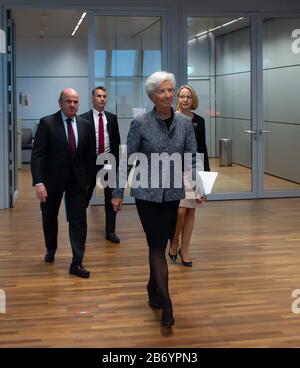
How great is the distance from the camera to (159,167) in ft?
12.3

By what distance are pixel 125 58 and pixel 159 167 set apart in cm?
559

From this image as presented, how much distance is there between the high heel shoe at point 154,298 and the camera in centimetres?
417

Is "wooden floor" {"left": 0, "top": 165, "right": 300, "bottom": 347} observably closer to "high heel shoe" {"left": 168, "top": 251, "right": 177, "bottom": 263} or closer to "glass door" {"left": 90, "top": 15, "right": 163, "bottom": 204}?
"high heel shoe" {"left": 168, "top": 251, "right": 177, "bottom": 263}

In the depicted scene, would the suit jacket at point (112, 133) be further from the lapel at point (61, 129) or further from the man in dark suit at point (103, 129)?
the lapel at point (61, 129)

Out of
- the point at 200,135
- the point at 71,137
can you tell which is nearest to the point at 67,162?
the point at 71,137

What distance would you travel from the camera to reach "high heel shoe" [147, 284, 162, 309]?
4.17 metres

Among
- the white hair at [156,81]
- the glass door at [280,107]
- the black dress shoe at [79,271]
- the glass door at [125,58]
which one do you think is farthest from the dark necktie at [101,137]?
the glass door at [280,107]

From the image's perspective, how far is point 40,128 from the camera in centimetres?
501

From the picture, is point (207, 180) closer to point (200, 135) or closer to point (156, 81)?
point (200, 135)

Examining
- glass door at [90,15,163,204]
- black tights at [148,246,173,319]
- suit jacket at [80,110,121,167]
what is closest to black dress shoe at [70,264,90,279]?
black tights at [148,246,173,319]

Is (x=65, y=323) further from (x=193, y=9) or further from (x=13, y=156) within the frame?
(x=193, y=9)
